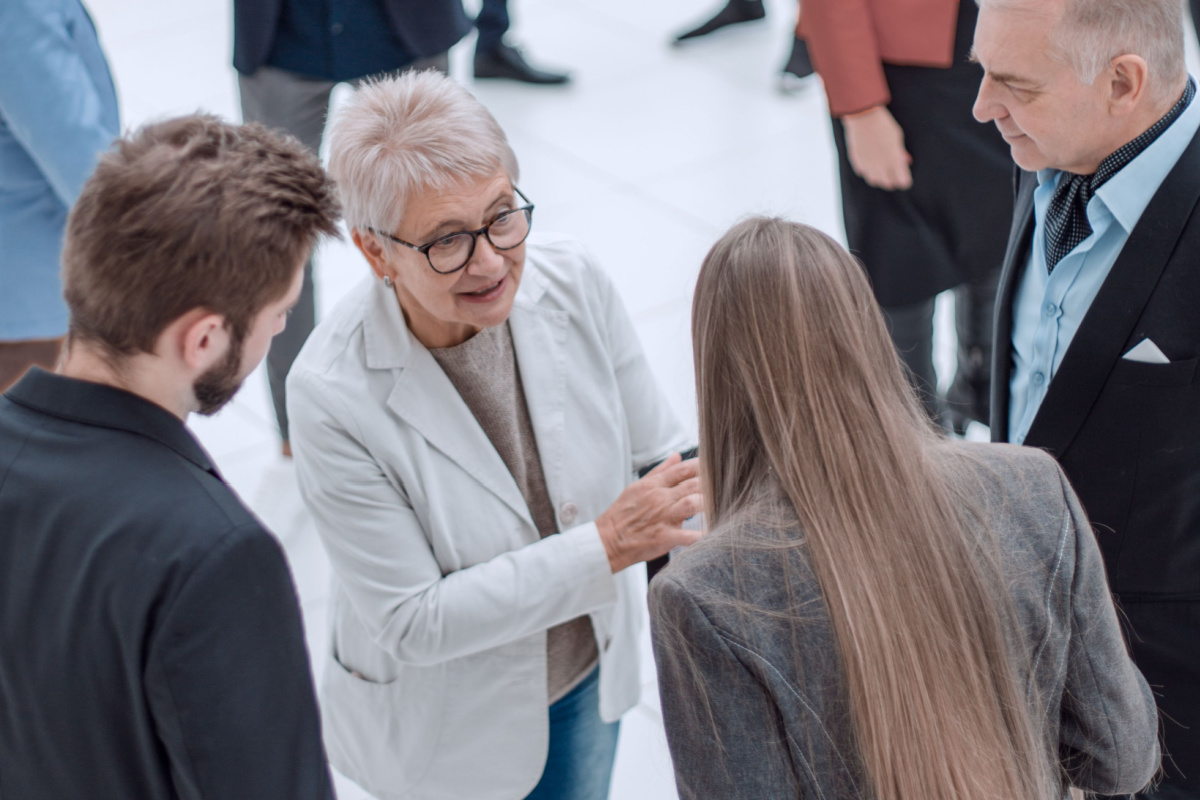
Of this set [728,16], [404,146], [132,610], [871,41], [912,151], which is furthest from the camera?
[728,16]

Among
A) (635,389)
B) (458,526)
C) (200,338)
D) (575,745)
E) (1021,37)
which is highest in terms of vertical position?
(1021,37)

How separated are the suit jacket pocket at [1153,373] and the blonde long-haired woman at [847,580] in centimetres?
45

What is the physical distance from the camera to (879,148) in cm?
263

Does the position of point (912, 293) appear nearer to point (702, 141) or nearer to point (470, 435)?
point (470, 435)

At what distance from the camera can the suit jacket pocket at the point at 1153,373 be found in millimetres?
1552

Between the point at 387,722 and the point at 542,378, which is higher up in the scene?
the point at 542,378

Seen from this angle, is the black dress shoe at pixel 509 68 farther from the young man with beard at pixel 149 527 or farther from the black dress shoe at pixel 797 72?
the young man with beard at pixel 149 527

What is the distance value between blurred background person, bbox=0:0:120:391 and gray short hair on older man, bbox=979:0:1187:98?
1.70 metres

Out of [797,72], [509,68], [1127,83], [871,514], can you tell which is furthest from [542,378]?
[509,68]

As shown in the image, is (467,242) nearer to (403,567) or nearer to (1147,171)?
(403,567)

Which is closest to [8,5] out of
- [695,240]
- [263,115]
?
[263,115]

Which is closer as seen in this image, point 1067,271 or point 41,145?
point 1067,271

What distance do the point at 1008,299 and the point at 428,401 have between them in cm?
96

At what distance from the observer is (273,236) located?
45.7 inches
